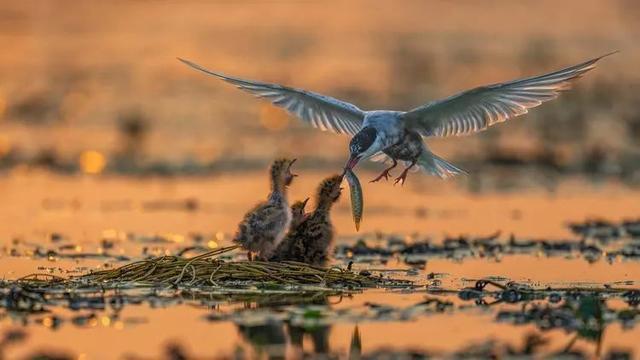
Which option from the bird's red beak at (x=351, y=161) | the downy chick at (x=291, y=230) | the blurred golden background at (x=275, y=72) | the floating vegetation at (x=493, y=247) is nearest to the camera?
the downy chick at (x=291, y=230)

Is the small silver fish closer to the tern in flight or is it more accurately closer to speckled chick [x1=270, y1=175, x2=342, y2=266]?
the tern in flight

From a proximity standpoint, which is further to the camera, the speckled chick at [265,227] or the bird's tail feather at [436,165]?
the bird's tail feather at [436,165]

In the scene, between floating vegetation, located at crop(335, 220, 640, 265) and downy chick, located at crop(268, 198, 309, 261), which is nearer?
downy chick, located at crop(268, 198, 309, 261)

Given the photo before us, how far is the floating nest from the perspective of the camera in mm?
12242

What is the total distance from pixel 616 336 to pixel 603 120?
14.4 metres

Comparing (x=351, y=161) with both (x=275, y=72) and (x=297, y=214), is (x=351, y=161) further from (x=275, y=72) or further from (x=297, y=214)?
(x=275, y=72)

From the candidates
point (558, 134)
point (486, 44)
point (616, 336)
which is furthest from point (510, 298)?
point (486, 44)

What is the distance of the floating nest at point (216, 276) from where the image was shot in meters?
12.2

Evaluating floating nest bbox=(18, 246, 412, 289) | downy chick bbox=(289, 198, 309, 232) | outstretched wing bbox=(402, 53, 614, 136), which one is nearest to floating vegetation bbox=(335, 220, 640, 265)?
downy chick bbox=(289, 198, 309, 232)

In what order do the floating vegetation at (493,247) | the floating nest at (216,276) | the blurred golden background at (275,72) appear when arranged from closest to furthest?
the floating nest at (216,276) < the floating vegetation at (493,247) < the blurred golden background at (275,72)

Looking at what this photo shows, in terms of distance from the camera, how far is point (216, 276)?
12352 mm

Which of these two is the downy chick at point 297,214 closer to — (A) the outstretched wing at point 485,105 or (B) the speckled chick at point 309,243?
(B) the speckled chick at point 309,243

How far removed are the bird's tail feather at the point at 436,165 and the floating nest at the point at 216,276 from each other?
6.94ft

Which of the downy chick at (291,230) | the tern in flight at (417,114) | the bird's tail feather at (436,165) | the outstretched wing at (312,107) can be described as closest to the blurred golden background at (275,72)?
the outstretched wing at (312,107)
